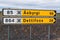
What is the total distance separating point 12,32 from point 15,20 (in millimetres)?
2504

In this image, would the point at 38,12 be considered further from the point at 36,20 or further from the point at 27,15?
the point at 27,15

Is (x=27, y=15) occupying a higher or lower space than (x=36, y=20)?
higher

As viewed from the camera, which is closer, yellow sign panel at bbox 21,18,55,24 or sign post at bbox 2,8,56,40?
sign post at bbox 2,8,56,40

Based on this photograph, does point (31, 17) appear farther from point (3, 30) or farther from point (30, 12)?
point (3, 30)

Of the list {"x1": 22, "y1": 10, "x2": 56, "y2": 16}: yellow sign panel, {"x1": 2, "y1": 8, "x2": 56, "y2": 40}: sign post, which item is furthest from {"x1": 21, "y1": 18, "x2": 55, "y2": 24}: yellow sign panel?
{"x1": 22, "y1": 10, "x2": 56, "y2": 16}: yellow sign panel

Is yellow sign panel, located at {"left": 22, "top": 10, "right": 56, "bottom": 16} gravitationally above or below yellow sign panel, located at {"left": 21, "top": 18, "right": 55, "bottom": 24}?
above

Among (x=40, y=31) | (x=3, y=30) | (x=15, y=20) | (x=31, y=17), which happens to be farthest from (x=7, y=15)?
(x=40, y=31)

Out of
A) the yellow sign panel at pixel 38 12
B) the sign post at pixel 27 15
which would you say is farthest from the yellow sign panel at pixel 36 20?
the yellow sign panel at pixel 38 12

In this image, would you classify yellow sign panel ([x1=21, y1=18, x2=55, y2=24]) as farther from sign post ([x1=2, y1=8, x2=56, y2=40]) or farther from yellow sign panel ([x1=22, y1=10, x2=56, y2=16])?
yellow sign panel ([x1=22, y1=10, x2=56, y2=16])

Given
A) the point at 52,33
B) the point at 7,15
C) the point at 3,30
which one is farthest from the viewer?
the point at 52,33

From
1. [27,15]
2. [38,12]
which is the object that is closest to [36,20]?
[38,12]

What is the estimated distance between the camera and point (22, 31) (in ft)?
55.9

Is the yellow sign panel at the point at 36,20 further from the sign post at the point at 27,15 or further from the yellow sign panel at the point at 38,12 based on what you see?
the yellow sign panel at the point at 38,12

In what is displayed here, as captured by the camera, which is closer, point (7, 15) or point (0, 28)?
point (7, 15)
